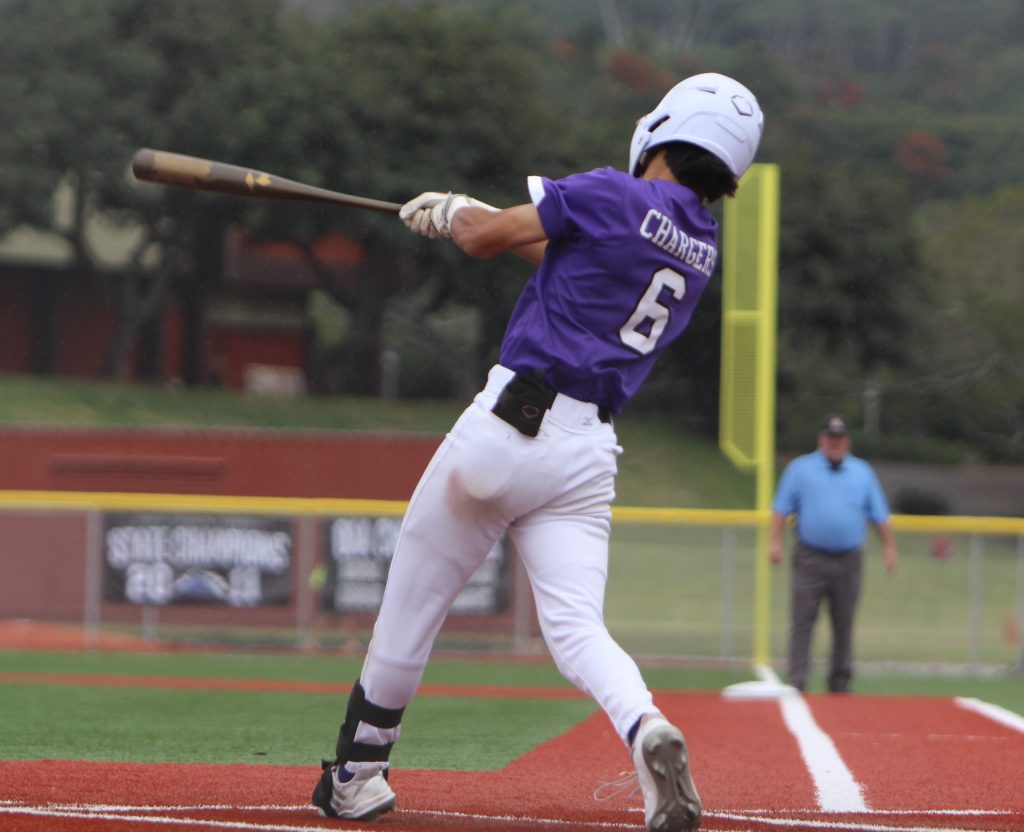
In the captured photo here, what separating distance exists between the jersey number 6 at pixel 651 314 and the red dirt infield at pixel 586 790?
4.14 feet

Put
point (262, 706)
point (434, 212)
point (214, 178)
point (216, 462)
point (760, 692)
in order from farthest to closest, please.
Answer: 1. point (216, 462)
2. point (760, 692)
3. point (262, 706)
4. point (214, 178)
5. point (434, 212)

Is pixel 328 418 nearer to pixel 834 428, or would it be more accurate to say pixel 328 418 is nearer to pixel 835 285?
pixel 835 285

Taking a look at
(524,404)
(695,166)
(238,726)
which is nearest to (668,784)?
(524,404)

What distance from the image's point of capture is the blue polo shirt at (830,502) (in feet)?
35.2

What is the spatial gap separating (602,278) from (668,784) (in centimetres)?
123

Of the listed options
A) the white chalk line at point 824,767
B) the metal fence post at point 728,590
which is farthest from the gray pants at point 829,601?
the metal fence post at point 728,590

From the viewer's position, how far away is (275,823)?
409 centimetres

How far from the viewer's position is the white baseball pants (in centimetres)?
400

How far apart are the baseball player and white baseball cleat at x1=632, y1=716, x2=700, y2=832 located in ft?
0.28

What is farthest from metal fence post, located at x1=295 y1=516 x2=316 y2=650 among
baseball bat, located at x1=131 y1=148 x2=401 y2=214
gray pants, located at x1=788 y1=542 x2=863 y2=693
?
baseball bat, located at x1=131 y1=148 x2=401 y2=214

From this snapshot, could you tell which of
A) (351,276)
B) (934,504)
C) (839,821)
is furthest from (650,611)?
(351,276)

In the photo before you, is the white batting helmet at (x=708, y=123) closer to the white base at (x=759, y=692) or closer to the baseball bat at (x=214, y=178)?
→ the baseball bat at (x=214, y=178)

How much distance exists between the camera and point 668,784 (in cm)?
369

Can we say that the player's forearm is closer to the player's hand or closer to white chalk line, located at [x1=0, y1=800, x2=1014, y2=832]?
the player's hand
